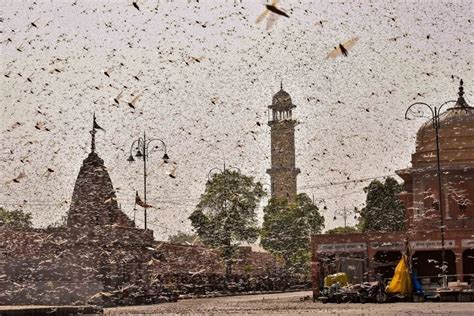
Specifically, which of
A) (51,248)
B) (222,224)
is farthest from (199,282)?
(51,248)

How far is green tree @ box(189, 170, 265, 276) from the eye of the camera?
64.4 m

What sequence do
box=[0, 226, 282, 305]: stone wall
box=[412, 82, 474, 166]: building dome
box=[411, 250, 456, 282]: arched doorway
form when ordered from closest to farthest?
box=[0, 226, 282, 305]: stone wall
box=[411, 250, 456, 282]: arched doorway
box=[412, 82, 474, 166]: building dome

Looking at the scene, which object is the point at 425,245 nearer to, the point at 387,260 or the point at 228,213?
the point at 387,260

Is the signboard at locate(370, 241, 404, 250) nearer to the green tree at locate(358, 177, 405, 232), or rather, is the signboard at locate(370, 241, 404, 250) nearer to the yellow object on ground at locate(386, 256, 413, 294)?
the yellow object on ground at locate(386, 256, 413, 294)

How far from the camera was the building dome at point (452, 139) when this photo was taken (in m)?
61.6

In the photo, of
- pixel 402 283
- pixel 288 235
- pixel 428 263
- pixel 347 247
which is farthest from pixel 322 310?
pixel 288 235

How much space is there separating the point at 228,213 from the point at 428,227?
14.1 m

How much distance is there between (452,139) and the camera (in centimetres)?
6219

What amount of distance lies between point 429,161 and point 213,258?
19521 millimetres

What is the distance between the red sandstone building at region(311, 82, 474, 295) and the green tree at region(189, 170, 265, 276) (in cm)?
930

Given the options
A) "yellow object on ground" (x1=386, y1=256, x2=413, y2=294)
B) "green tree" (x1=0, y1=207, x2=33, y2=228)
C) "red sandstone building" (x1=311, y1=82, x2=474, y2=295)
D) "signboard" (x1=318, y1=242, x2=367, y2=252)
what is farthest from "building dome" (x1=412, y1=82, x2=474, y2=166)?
"green tree" (x1=0, y1=207, x2=33, y2=228)

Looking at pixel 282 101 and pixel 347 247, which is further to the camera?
pixel 282 101

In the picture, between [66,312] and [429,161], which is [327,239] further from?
[66,312]

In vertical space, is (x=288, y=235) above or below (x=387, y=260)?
above
